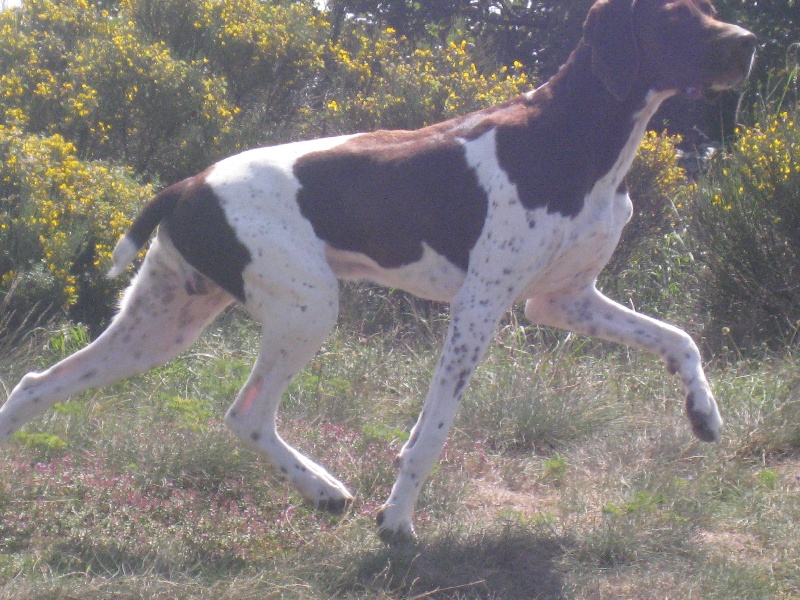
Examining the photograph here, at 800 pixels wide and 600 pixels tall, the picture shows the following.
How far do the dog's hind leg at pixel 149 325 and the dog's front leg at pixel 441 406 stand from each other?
1078 millimetres

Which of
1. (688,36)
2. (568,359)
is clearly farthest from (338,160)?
(568,359)

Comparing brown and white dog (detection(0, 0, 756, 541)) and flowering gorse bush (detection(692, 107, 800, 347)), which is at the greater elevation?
brown and white dog (detection(0, 0, 756, 541))

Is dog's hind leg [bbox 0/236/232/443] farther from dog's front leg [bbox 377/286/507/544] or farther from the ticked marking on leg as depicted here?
dog's front leg [bbox 377/286/507/544]

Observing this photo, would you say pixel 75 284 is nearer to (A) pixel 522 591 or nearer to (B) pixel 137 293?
(B) pixel 137 293

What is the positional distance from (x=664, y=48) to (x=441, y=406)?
1593 millimetres

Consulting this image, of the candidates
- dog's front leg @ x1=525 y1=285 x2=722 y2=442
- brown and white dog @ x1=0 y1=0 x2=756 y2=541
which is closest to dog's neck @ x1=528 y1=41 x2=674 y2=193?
brown and white dog @ x1=0 y1=0 x2=756 y2=541

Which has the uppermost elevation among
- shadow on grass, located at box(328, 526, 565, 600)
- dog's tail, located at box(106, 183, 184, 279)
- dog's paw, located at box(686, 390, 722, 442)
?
dog's tail, located at box(106, 183, 184, 279)

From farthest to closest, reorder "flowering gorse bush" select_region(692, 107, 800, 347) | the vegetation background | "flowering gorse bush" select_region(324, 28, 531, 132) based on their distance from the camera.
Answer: "flowering gorse bush" select_region(324, 28, 531, 132), "flowering gorse bush" select_region(692, 107, 800, 347), the vegetation background

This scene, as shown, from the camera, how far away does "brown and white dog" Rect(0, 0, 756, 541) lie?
147 inches

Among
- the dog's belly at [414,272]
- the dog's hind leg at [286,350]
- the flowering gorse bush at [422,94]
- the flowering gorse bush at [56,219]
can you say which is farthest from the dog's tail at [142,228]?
the flowering gorse bush at [422,94]

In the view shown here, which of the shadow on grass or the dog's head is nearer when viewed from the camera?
the shadow on grass

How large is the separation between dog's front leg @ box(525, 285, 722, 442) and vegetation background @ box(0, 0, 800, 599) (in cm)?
38

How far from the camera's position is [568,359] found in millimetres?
5602

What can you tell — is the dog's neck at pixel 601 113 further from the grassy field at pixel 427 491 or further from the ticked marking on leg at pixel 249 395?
the ticked marking on leg at pixel 249 395
